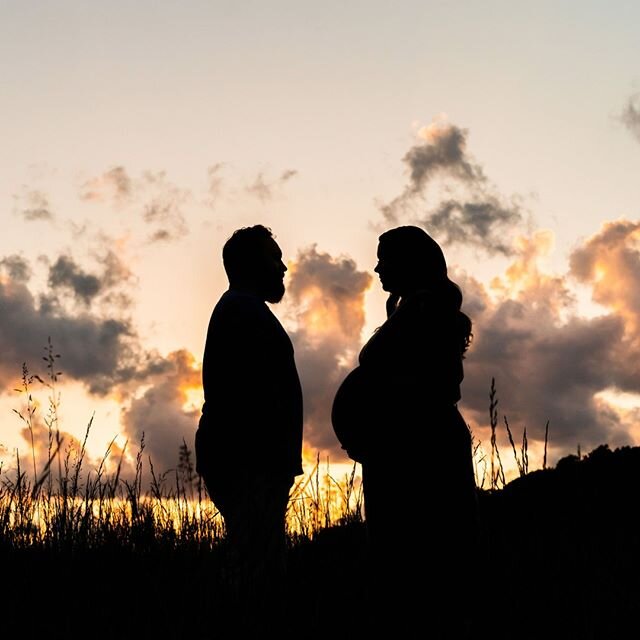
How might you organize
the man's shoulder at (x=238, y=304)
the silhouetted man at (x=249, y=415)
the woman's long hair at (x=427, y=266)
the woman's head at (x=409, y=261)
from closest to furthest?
the woman's long hair at (x=427, y=266) < the woman's head at (x=409, y=261) < the silhouetted man at (x=249, y=415) < the man's shoulder at (x=238, y=304)

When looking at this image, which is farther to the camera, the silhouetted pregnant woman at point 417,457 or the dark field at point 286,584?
the silhouetted pregnant woman at point 417,457

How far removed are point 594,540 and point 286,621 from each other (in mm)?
3973

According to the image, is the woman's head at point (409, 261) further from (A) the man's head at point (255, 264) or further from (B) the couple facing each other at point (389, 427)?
(A) the man's head at point (255, 264)

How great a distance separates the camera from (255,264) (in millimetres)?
4910

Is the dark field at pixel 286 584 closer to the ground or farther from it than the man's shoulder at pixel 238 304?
closer to the ground

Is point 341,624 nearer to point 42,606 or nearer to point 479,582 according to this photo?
point 479,582

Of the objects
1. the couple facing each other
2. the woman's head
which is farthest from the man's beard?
the woman's head

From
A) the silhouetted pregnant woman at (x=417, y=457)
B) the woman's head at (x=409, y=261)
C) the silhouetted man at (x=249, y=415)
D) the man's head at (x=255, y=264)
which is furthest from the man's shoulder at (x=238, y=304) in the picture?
the silhouetted pregnant woman at (x=417, y=457)

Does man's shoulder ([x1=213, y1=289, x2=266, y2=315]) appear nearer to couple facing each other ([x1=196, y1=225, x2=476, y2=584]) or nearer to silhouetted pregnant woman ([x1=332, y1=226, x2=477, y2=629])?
couple facing each other ([x1=196, y1=225, x2=476, y2=584])

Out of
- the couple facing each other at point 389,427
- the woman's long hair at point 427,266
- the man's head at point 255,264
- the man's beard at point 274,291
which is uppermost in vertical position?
the man's head at point 255,264

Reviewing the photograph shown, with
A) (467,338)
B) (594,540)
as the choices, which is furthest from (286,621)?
(594,540)

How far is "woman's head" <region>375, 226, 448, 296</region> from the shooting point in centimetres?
375

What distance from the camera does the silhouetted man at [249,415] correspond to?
14.3ft

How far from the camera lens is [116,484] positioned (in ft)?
16.6
